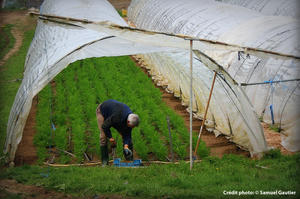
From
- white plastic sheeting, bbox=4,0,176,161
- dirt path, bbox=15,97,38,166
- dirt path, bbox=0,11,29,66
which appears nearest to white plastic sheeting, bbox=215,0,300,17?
white plastic sheeting, bbox=4,0,176,161

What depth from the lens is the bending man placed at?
240 inches

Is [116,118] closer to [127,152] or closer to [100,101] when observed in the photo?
[127,152]

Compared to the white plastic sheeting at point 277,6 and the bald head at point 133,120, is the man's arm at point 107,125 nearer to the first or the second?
the bald head at point 133,120

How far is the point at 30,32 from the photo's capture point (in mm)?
18531

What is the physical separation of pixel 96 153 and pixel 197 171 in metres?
2.23

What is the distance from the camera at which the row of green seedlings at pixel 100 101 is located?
7.46 meters

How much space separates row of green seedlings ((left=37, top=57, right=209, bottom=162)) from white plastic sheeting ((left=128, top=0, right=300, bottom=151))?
0.77 meters

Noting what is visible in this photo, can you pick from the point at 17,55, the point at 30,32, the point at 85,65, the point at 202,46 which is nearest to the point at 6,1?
the point at 30,32

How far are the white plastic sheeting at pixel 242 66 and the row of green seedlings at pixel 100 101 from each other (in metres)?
0.77

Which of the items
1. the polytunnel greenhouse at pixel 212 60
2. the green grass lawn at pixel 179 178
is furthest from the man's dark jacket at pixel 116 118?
the polytunnel greenhouse at pixel 212 60

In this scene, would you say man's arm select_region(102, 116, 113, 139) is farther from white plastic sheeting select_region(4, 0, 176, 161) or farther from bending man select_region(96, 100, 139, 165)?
white plastic sheeting select_region(4, 0, 176, 161)

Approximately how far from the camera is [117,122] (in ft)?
20.2

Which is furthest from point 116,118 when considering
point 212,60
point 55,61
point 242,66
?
point 242,66

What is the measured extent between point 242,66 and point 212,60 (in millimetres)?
2958
